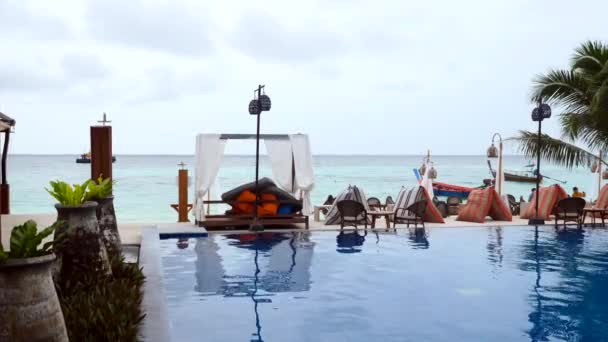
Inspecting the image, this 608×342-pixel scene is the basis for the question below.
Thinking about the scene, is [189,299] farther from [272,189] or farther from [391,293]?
[272,189]

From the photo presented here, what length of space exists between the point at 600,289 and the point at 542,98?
8284 mm

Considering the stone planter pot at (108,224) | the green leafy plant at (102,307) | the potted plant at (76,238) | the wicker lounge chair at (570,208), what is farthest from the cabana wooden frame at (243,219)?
the potted plant at (76,238)

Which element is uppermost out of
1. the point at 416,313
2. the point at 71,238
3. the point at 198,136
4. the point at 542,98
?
the point at 542,98

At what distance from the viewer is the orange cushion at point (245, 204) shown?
527 inches

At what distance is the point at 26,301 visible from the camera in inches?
132

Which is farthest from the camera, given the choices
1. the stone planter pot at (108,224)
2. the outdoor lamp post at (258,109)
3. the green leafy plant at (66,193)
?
the outdoor lamp post at (258,109)

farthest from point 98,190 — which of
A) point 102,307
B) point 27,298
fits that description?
point 27,298

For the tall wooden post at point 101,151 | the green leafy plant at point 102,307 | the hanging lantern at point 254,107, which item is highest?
the hanging lantern at point 254,107

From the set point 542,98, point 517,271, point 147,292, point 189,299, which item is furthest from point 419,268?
point 542,98

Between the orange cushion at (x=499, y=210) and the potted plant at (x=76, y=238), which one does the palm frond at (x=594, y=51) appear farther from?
the potted plant at (x=76, y=238)

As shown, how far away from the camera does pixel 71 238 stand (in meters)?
5.27

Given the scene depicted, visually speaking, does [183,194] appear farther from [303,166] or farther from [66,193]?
[66,193]

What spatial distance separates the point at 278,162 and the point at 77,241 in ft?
29.0

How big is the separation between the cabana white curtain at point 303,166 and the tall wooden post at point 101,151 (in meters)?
6.65
